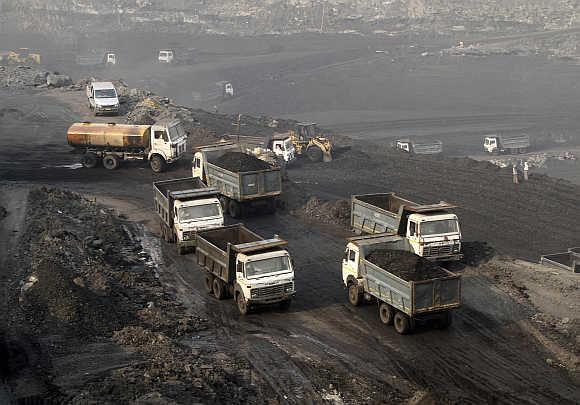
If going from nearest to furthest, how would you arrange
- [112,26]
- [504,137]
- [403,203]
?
[403,203] < [504,137] < [112,26]

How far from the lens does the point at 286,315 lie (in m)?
30.1

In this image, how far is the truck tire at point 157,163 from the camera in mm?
51250

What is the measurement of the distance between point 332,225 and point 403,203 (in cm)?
486

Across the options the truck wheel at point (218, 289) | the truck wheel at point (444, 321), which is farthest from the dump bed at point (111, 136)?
the truck wheel at point (444, 321)

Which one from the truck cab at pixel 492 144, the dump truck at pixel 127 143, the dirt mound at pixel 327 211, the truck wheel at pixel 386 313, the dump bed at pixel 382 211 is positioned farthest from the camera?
the truck cab at pixel 492 144

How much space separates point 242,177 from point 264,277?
1272cm

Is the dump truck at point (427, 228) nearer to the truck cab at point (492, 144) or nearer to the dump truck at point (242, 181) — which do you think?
the dump truck at point (242, 181)

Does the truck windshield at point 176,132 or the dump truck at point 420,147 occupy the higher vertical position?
the truck windshield at point 176,132

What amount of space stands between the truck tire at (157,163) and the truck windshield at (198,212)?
1581 centimetres

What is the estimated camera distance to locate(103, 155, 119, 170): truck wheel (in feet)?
172

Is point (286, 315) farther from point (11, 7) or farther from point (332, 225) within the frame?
point (11, 7)

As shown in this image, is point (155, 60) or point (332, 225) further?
point (155, 60)

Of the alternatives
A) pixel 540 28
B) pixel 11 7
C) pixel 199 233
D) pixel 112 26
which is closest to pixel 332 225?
pixel 199 233

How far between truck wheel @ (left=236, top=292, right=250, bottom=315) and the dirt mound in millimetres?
12884
